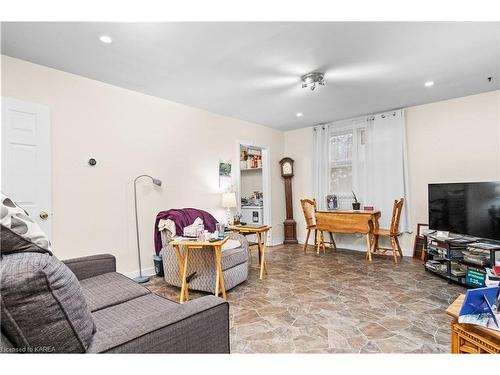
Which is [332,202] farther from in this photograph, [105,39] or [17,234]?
[17,234]

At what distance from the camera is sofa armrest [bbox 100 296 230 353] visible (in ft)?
3.02

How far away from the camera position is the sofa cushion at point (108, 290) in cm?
151

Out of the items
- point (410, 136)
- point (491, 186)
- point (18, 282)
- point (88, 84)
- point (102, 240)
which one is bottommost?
point (102, 240)

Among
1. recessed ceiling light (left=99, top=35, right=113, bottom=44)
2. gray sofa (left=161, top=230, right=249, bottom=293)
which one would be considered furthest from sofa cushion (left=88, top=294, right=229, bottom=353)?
recessed ceiling light (left=99, top=35, right=113, bottom=44)

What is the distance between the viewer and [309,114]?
14.5ft

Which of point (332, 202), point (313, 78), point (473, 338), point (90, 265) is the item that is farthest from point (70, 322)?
point (332, 202)

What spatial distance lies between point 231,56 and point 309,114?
233 centimetres

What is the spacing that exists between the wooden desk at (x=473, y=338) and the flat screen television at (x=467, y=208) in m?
2.18

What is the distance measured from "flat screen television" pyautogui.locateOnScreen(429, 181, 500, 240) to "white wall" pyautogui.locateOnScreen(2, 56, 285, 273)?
3.14 m

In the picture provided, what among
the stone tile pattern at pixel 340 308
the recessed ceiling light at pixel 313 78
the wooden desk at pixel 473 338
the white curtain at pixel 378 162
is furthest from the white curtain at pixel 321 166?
the wooden desk at pixel 473 338

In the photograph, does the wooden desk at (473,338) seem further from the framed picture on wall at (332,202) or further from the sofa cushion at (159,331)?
the framed picture on wall at (332,202)

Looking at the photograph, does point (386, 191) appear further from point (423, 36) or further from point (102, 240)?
point (102, 240)

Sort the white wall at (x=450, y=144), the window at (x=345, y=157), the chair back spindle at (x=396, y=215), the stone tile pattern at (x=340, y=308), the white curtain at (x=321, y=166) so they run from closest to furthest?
the stone tile pattern at (x=340, y=308), the white wall at (x=450, y=144), the chair back spindle at (x=396, y=215), the window at (x=345, y=157), the white curtain at (x=321, y=166)

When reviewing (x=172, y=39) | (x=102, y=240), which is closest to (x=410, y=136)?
(x=172, y=39)
